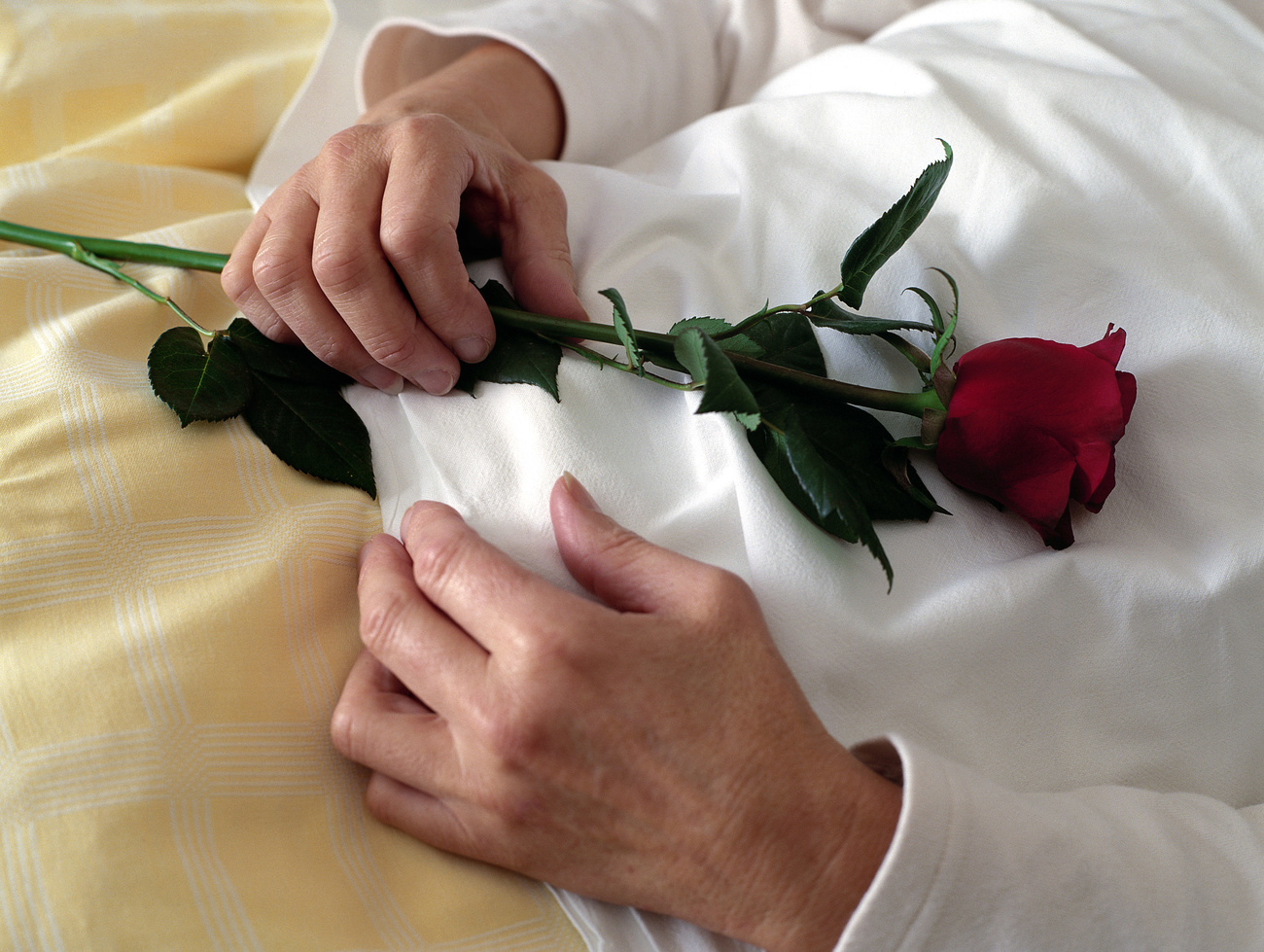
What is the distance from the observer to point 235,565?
0.47 m

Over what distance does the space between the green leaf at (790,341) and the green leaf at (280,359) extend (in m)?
0.26

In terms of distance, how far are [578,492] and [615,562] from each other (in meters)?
0.05

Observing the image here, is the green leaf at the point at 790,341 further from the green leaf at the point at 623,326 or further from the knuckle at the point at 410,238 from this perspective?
the knuckle at the point at 410,238

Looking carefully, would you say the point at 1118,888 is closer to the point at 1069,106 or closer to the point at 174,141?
the point at 1069,106

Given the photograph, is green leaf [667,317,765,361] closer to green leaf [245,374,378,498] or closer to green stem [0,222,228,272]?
green leaf [245,374,378,498]

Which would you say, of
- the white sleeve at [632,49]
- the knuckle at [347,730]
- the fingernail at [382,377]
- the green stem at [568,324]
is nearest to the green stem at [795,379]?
the green stem at [568,324]

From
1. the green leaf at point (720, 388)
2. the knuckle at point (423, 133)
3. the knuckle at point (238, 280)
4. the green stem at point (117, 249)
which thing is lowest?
the green stem at point (117, 249)

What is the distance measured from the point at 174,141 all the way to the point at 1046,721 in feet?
2.66

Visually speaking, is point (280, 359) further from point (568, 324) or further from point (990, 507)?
point (990, 507)

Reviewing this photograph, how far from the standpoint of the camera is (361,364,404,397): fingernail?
54 cm

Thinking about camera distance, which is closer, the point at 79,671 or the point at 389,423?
the point at 79,671

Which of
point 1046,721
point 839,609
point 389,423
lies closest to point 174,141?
point 389,423

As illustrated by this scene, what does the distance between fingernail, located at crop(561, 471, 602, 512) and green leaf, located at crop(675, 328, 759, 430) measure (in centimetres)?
9

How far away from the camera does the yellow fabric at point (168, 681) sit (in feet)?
1.24
